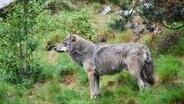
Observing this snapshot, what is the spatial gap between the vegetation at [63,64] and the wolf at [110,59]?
0.30m

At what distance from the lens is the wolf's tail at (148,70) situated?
974 cm

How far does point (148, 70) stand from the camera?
387 inches

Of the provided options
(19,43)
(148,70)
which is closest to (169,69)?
(148,70)

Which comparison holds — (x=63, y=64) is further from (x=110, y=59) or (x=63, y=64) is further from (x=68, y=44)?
(x=110, y=59)

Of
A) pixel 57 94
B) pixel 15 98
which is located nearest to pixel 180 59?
pixel 57 94

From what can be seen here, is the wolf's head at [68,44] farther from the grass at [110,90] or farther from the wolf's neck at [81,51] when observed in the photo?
the grass at [110,90]

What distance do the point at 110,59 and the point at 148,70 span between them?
853 mm

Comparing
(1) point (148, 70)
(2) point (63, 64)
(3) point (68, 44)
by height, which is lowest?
(2) point (63, 64)

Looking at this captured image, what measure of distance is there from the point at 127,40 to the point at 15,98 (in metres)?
3.79

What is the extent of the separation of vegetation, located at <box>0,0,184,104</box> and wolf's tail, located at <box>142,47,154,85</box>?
21cm

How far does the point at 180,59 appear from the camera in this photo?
10961 mm

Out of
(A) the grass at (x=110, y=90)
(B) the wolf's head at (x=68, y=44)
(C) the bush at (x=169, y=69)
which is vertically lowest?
(A) the grass at (x=110, y=90)

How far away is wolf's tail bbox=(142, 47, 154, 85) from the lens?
9737 millimetres

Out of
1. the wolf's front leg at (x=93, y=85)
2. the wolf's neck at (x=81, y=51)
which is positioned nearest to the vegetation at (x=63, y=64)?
the wolf's front leg at (x=93, y=85)
